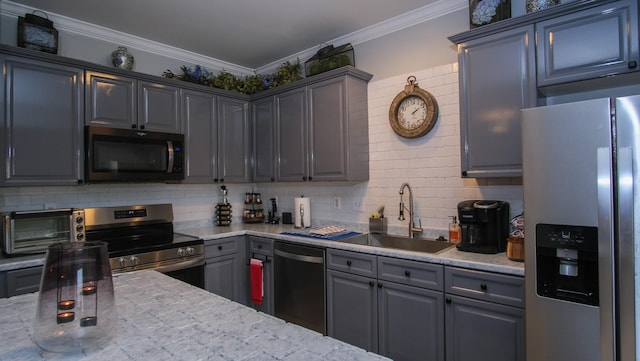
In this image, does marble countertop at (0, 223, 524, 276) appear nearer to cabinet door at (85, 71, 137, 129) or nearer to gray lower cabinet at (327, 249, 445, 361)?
gray lower cabinet at (327, 249, 445, 361)

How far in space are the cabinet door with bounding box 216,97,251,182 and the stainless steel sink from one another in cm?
152

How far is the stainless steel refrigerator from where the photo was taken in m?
1.47

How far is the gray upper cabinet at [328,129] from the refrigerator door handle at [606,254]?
72.8 inches

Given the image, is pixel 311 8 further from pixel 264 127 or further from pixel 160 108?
pixel 160 108

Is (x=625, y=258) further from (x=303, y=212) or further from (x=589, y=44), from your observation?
(x=303, y=212)

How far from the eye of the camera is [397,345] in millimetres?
2387

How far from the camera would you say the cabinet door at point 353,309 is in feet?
8.23

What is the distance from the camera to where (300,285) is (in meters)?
2.96

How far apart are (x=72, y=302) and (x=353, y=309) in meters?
2.05

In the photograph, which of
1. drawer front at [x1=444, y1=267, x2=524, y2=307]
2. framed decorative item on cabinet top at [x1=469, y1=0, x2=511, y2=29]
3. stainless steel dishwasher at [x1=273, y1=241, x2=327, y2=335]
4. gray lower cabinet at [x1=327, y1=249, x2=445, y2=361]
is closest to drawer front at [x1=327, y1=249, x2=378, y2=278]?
gray lower cabinet at [x1=327, y1=249, x2=445, y2=361]

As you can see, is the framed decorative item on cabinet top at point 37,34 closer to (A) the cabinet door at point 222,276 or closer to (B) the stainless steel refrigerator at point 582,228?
(A) the cabinet door at point 222,276

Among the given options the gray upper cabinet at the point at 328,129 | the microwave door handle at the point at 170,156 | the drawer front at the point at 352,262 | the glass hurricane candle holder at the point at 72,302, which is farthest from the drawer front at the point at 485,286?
the microwave door handle at the point at 170,156

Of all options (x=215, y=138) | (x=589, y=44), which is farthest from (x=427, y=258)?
(x=215, y=138)

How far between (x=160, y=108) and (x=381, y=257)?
7.69ft
